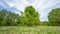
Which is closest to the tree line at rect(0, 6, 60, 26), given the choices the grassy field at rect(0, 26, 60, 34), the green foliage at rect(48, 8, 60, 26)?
the green foliage at rect(48, 8, 60, 26)

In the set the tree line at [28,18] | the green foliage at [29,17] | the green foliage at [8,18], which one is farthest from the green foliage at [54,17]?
the green foliage at [8,18]

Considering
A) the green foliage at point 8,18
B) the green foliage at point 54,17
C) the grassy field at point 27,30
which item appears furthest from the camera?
the green foliage at point 54,17

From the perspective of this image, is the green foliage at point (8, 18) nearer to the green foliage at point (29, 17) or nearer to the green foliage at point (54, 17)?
the green foliage at point (29, 17)

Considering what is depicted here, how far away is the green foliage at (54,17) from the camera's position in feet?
12.1

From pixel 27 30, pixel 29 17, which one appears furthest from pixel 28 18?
pixel 27 30

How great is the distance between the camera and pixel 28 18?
382cm

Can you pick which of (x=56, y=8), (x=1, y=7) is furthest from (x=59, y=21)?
(x=1, y=7)

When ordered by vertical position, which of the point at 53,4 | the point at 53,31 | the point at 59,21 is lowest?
the point at 53,31

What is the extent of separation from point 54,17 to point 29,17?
0.75 m

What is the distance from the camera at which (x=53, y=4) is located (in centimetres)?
371

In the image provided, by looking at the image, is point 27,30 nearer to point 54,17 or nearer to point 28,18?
point 28,18

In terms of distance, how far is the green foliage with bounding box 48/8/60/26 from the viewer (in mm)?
3683

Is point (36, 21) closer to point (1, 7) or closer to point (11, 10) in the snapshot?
point (11, 10)

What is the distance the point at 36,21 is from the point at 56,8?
710 mm
